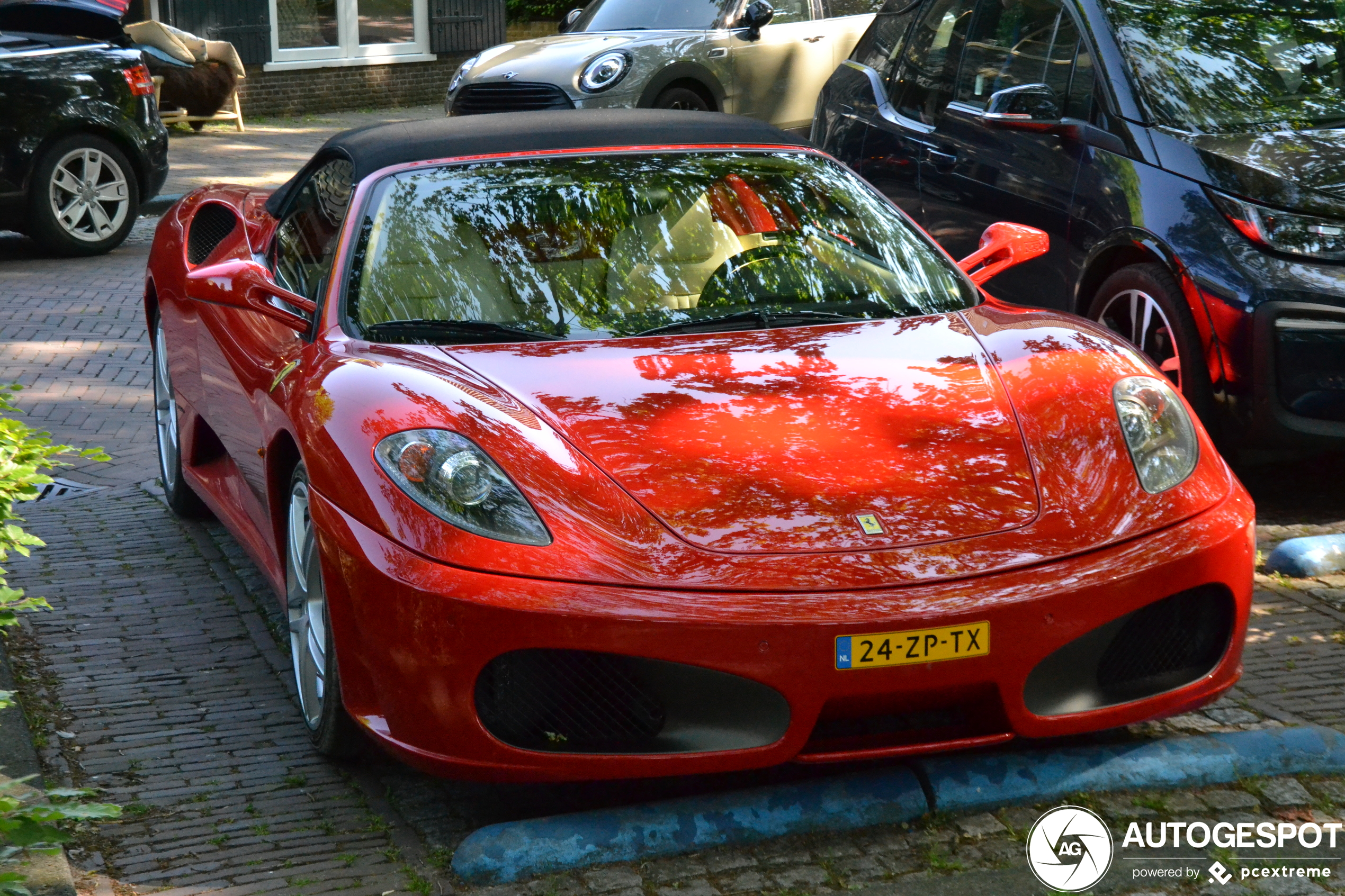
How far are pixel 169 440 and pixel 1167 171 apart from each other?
144 inches

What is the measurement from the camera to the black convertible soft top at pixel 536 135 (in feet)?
15.1

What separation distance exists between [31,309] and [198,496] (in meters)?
4.73

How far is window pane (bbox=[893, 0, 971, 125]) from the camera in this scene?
7133 millimetres

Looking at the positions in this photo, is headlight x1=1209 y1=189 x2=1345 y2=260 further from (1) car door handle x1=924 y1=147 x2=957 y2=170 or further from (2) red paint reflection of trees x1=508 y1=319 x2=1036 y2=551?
(2) red paint reflection of trees x1=508 y1=319 x2=1036 y2=551

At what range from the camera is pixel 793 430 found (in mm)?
3561

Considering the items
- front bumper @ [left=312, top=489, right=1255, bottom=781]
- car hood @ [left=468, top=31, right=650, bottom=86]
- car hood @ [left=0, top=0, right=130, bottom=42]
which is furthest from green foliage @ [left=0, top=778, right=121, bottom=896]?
car hood @ [left=468, top=31, right=650, bottom=86]

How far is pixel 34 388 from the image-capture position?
7.71 metres

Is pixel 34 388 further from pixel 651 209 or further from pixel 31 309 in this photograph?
pixel 651 209

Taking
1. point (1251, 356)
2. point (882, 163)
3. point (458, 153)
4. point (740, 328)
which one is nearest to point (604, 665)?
point (740, 328)

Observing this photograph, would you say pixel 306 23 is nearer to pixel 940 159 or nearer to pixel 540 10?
pixel 540 10

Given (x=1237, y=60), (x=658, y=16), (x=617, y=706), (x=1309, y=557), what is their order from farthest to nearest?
(x=658, y=16), (x=1237, y=60), (x=1309, y=557), (x=617, y=706)

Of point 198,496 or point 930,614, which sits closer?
point 930,614

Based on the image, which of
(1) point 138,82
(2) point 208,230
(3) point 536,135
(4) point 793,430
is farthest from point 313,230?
(1) point 138,82

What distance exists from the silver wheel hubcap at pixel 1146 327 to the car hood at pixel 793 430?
1.79 m
